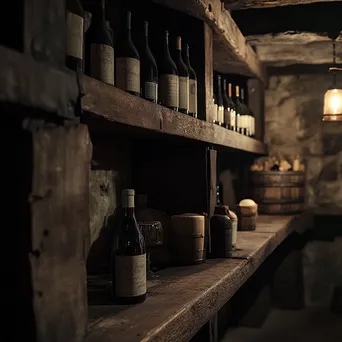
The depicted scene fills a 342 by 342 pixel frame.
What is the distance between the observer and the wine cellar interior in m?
1.07

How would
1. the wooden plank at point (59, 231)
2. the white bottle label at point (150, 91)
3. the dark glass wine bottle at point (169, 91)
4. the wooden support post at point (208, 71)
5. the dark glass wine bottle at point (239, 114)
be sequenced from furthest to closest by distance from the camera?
the dark glass wine bottle at point (239, 114)
the wooden support post at point (208, 71)
the dark glass wine bottle at point (169, 91)
the white bottle label at point (150, 91)
the wooden plank at point (59, 231)

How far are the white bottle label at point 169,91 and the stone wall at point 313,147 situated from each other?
9.27 ft

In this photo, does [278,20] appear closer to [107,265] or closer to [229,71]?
[229,71]

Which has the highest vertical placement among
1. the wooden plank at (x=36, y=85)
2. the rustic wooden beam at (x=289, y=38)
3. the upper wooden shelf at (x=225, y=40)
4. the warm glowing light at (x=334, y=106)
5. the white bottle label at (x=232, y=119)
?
the rustic wooden beam at (x=289, y=38)

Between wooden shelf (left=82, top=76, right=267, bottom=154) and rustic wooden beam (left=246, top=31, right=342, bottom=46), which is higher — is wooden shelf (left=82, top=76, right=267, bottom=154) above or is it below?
below

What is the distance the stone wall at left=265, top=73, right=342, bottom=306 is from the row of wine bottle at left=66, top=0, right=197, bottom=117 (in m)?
2.40

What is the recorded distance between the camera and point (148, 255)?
2.09 m

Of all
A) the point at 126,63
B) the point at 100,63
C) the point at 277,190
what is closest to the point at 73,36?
the point at 100,63

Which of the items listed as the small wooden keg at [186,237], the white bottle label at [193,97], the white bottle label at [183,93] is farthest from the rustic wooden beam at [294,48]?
the small wooden keg at [186,237]

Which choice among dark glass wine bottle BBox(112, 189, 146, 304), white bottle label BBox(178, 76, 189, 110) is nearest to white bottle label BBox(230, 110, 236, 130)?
white bottle label BBox(178, 76, 189, 110)

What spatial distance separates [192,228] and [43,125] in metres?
1.25

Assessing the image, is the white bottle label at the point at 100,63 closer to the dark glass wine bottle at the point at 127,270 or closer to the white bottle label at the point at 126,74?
the white bottle label at the point at 126,74

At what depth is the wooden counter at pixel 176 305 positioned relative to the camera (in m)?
1.33

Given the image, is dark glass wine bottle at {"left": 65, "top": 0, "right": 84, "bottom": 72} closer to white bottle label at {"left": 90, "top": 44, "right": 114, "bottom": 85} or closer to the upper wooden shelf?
white bottle label at {"left": 90, "top": 44, "right": 114, "bottom": 85}
